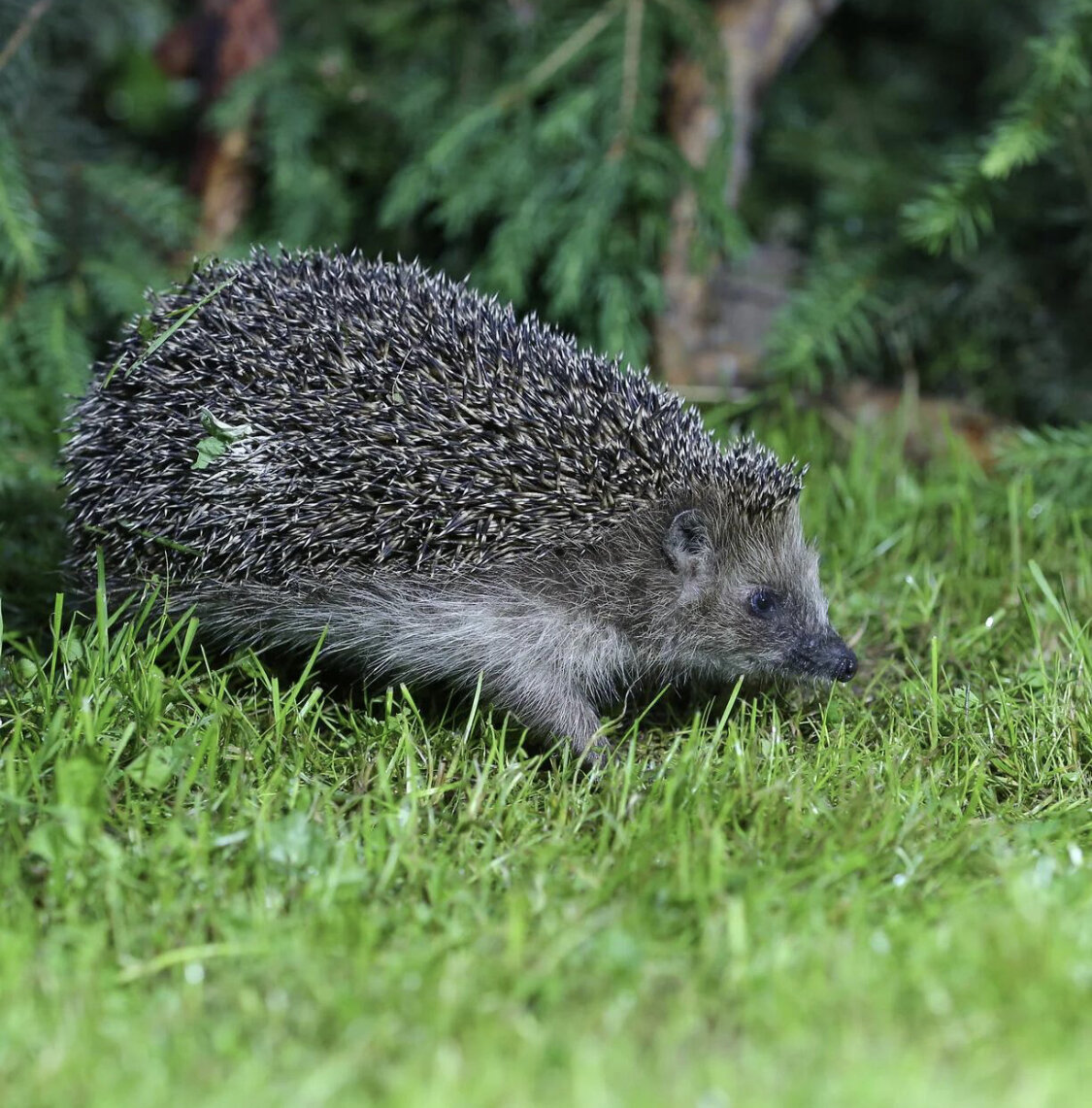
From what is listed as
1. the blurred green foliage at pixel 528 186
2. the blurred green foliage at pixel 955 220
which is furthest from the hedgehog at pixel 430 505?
the blurred green foliage at pixel 955 220

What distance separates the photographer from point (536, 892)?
2996 millimetres

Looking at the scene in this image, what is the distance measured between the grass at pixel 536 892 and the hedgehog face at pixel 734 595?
0.68 ft

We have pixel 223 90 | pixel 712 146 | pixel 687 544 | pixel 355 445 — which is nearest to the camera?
pixel 355 445

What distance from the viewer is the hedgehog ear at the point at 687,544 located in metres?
4.14

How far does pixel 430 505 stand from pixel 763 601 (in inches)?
43.5

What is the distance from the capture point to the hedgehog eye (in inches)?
165

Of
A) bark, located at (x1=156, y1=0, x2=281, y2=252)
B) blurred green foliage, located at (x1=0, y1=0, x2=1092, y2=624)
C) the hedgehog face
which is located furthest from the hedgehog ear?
bark, located at (x1=156, y1=0, x2=281, y2=252)

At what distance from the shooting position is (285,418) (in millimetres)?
3973

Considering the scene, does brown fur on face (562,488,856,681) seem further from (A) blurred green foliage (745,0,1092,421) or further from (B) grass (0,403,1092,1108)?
(A) blurred green foliage (745,0,1092,421)

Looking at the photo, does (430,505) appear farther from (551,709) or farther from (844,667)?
(844,667)

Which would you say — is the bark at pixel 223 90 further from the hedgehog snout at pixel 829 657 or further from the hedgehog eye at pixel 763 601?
the hedgehog snout at pixel 829 657

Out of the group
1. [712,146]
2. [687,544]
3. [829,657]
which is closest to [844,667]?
[829,657]

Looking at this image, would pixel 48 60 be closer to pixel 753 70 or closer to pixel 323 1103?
pixel 753 70

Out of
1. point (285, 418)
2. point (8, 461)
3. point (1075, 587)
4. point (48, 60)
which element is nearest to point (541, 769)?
point (285, 418)
